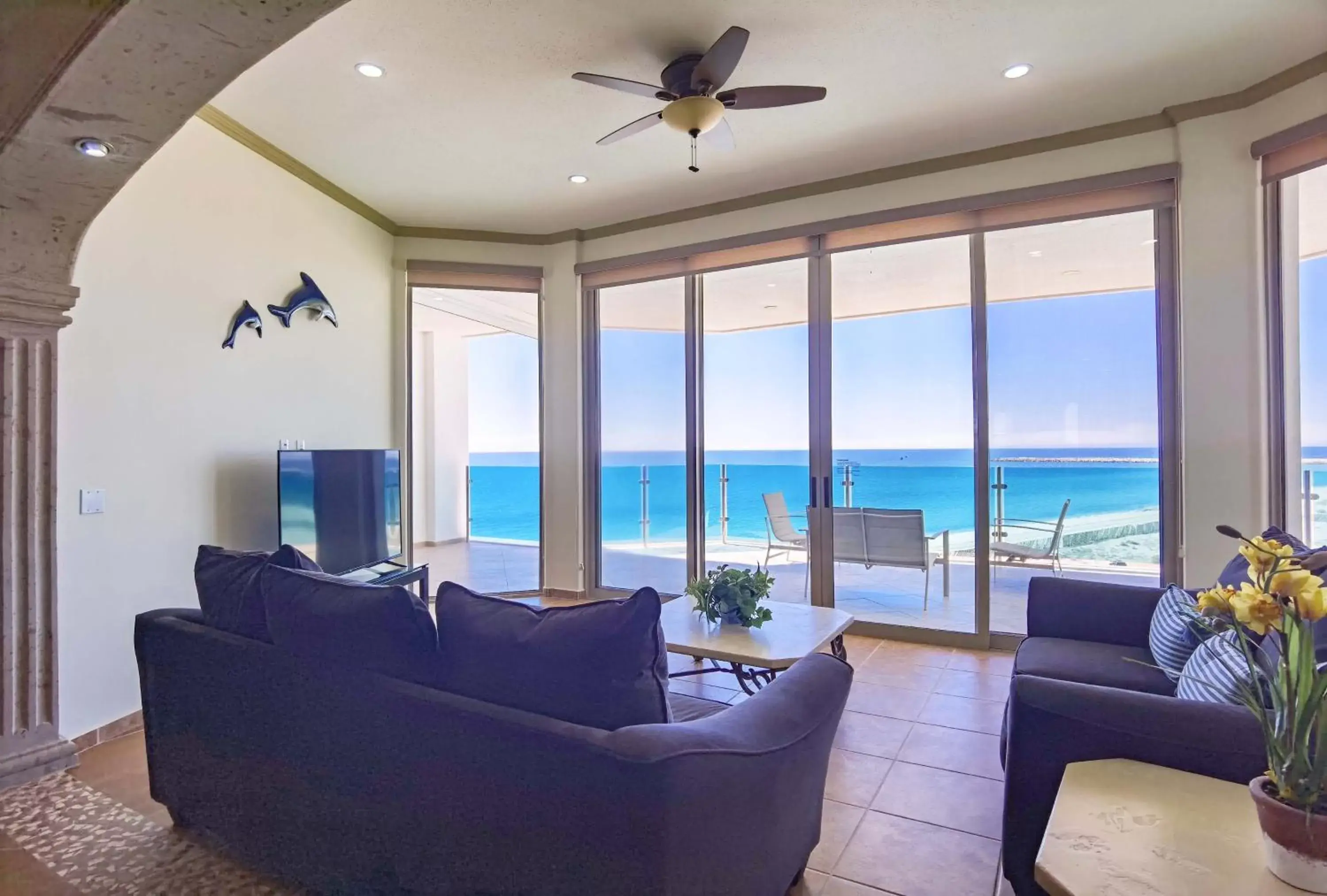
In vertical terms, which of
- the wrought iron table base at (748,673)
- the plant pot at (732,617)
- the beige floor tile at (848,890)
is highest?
the plant pot at (732,617)

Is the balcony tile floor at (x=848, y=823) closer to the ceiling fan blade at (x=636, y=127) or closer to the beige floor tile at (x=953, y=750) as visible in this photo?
the beige floor tile at (x=953, y=750)

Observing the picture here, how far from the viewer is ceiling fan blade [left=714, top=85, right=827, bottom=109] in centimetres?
280

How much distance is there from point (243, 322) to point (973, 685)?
441 centimetres

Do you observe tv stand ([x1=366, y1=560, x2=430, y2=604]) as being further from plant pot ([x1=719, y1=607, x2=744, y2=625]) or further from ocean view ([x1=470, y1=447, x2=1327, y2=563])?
plant pot ([x1=719, y1=607, x2=744, y2=625])

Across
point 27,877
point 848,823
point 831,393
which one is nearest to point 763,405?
point 831,393

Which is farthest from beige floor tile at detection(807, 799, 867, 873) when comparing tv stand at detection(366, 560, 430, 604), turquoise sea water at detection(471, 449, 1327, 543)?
tv stand at detection(366, 560, 430, 604)

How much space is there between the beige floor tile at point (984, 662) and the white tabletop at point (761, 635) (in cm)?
107

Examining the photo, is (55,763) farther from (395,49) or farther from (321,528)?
(395,49)

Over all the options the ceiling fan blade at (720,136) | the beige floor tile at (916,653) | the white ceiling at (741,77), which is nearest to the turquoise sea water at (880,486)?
the beige floor tile at (916,653)

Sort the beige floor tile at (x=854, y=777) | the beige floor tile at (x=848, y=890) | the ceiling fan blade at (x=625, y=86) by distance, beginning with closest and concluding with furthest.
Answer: the beige floor tile at (x=848, y=890), the beige floor tile at (x=854, y=777), the ceiling fan blade at (x=625, y=86)

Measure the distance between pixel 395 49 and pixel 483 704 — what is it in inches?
112

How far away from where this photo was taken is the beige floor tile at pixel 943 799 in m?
2.27

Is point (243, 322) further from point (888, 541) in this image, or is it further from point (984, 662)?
point (984, 662)

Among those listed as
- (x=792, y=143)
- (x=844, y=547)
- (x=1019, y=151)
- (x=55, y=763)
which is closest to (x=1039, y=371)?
(x=1019, y=151)
